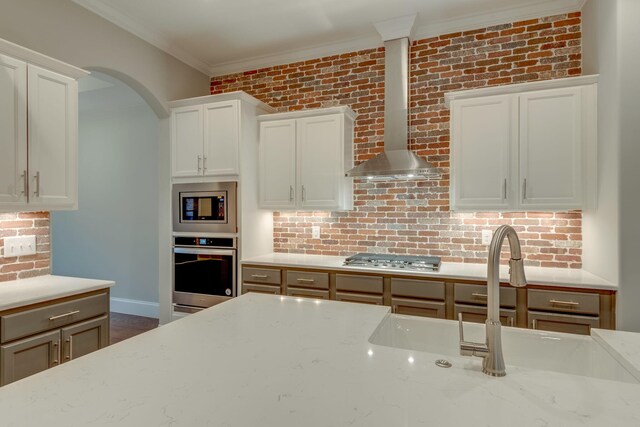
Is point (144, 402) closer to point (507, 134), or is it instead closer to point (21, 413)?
point (21, 413)

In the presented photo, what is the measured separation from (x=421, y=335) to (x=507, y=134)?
212 cm

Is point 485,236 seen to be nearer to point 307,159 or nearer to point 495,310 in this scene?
point 307,159

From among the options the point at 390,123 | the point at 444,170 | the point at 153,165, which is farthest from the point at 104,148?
the point at 444,170

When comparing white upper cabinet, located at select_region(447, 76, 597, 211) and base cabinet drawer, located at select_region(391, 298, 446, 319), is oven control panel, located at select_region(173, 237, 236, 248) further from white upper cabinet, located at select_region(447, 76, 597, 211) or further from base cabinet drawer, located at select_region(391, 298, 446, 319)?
white upper cabinet, located at select_region(447, 76, 597, 211)

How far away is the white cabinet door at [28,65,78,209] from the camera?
7.80ft

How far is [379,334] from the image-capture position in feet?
4.78

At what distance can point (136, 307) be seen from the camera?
5031 millimetres

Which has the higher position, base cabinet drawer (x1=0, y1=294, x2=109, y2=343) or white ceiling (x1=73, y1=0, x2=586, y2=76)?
white ceiling (x1=73, y1=0, x2=586, y2=76)

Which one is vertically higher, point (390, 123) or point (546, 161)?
point (390, 123)

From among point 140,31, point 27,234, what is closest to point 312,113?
point 140,31

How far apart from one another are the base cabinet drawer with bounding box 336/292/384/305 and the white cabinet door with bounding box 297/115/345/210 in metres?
0.87

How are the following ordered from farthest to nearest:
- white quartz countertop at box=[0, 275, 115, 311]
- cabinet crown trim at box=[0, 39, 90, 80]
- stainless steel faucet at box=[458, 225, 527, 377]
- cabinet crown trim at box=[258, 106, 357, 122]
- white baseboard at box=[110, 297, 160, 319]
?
white baseboard at box=[110, 297, 160, 319], cabinet crown trim at box=[258, 106, 357, 122], cabinet crown trim at box=[0, 39, 90, 80], white quartz countertop at box=[0, 275, 115, 311], stainless steel faucet at box=[458, 225, 527, 377]

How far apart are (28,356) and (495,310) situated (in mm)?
2503

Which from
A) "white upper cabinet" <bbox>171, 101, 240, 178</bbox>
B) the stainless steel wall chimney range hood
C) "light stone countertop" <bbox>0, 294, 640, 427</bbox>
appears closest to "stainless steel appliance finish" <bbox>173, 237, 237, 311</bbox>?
"white upper cabinet" <bbox>171, 101, 240, 178</bbox>
